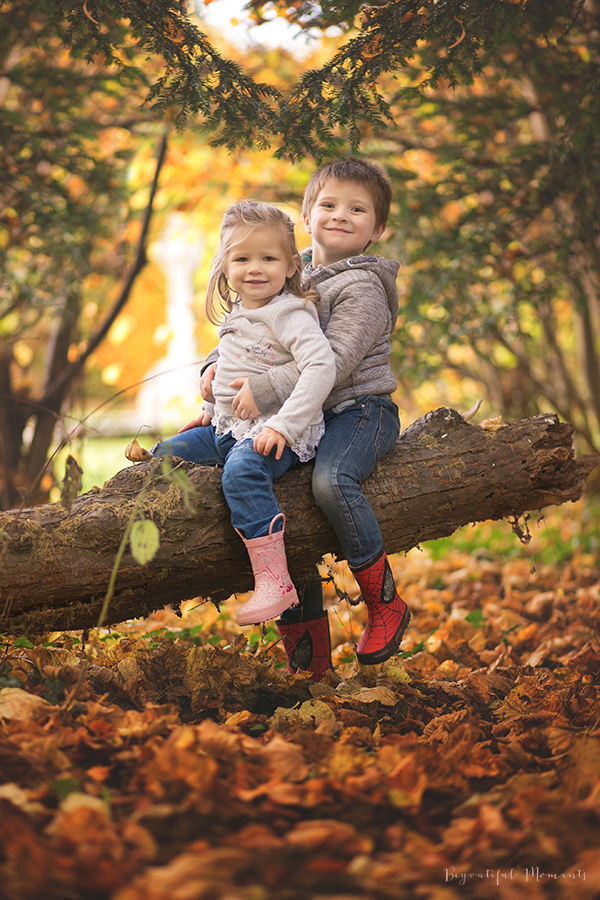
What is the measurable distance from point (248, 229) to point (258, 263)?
0.42ft

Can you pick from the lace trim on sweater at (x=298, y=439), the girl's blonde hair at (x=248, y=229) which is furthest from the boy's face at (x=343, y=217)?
the lace trim on sweater at (x=298, y=439)

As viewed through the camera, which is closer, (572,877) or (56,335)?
(572,877)

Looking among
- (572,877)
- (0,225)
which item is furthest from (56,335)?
(572,877)

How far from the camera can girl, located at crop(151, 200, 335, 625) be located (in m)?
2.33

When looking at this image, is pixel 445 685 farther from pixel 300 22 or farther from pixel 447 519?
pixel 300 22

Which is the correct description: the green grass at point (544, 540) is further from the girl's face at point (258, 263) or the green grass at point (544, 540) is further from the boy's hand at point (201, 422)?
the girl's face at point (258, 263)

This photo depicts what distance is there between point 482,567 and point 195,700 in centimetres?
334

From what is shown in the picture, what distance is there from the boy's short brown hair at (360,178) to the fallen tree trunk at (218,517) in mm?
891

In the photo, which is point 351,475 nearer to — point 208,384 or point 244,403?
point 244,403

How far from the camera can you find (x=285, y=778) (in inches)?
68.2

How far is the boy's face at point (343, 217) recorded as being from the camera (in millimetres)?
2717

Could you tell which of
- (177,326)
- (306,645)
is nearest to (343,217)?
(306,645)

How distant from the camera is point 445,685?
106 inches

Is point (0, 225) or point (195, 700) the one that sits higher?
point (0, 225)
